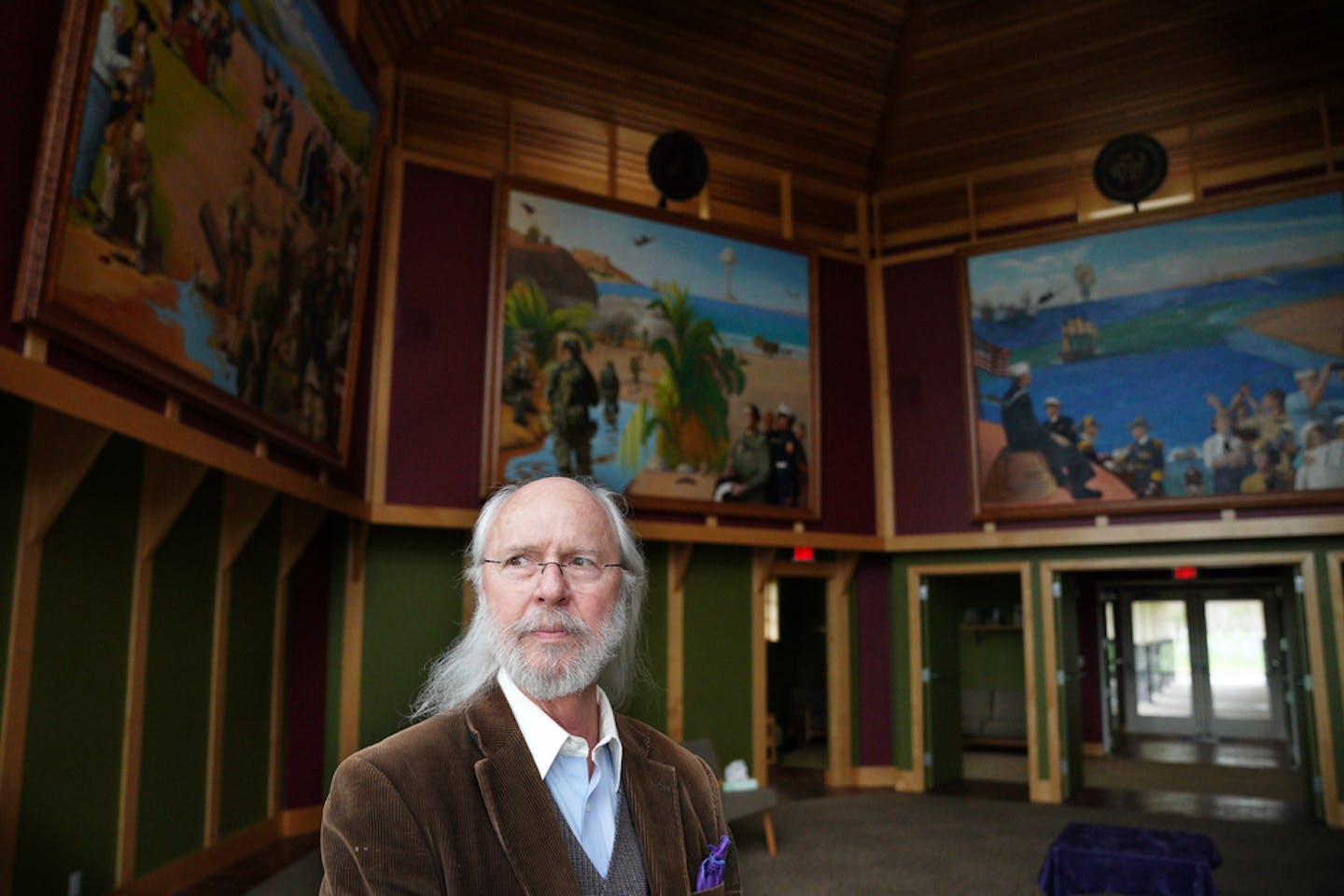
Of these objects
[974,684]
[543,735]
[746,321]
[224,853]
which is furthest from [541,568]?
[974,684]

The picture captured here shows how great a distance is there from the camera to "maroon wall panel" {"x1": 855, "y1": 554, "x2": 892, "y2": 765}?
10.6m

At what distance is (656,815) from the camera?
1.55 m

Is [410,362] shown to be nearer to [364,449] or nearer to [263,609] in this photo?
[364,449]

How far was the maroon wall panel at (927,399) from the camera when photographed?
10477 millimetres

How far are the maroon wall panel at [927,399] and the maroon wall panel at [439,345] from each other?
4678 millimetres

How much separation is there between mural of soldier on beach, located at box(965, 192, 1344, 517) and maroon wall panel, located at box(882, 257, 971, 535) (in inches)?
10.4

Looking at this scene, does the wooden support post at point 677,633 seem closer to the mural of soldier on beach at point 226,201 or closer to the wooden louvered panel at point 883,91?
the wooden louvered panel at point 883,91

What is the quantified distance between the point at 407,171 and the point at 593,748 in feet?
25.5

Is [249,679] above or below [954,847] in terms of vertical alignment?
above

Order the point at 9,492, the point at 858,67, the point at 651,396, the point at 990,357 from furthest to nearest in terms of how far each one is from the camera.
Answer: the point at 990,357 → the point at 858,67 → the point at 651,396 → the point at 9,492

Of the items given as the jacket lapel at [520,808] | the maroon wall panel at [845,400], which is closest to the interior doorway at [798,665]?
the maroon wall panel at [845,400]

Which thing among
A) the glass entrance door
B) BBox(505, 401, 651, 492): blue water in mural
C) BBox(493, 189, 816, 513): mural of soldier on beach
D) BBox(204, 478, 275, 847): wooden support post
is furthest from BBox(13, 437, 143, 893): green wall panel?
the glass entrance door

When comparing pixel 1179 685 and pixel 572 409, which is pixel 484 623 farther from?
pixel 1179 685

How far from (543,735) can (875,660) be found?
9778mm
